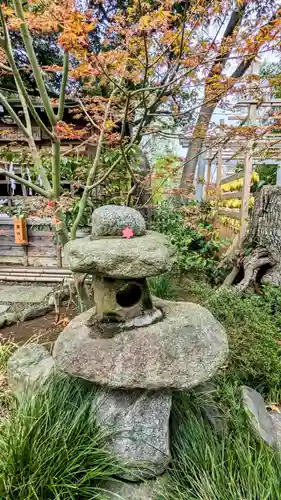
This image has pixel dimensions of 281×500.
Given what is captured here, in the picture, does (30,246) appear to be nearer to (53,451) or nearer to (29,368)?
(29,368)

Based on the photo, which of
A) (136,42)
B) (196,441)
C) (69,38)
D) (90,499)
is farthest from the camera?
(136,42)

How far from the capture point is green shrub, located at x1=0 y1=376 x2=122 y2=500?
1.22 meters

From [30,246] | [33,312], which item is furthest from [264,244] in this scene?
[30,246]

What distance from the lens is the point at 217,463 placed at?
141 centimetres

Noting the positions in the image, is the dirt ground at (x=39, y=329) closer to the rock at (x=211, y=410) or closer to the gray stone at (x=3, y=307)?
the gray stone at (x=3, y=307)

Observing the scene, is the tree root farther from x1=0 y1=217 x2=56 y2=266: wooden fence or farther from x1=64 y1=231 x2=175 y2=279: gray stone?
x1=0 y1=217 x2=56 y2=266: wooden fence

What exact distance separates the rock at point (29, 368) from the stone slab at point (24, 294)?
178 cm

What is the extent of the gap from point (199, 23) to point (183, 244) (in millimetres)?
2646

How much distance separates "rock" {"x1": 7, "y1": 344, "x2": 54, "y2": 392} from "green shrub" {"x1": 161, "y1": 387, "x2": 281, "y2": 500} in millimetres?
937

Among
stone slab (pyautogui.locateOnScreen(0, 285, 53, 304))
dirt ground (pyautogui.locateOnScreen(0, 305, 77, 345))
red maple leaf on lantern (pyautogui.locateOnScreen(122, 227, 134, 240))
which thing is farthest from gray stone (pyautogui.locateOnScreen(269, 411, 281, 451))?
stone slab (pyautogui.locateOnScreen(0, 285, 53, 304))

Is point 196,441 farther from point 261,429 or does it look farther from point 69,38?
point 69,38

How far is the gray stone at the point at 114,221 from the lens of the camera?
4.94 ft

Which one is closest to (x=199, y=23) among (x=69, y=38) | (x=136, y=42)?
(x=136, y=42)

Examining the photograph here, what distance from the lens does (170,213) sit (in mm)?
4945
